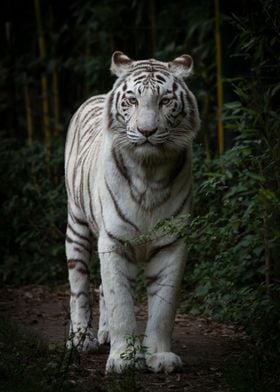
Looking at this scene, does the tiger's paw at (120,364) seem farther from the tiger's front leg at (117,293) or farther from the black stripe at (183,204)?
the black stripe at (183,204)

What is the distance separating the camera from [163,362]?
4.84 meters

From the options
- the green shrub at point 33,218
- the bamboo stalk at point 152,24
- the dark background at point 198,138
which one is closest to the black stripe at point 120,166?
the dark background at point 198,138

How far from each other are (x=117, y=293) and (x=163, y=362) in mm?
440

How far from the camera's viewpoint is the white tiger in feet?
16.0

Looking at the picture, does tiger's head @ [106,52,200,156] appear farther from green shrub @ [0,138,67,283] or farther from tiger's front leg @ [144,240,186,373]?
green shrub @ [0,138,67,283]

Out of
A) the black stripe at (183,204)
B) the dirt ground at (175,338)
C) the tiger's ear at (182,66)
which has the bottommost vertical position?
the dirt ground at (175,338)

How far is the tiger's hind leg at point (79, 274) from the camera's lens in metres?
5.75

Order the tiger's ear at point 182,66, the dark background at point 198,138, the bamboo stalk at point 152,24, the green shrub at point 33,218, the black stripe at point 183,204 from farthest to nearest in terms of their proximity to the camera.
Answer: the bamboo stalk at point 152,24
the green shrub at point 33,218
the tiger's ear at point 182,66
the black stripe at point 183,204
the dark background at point 198,138

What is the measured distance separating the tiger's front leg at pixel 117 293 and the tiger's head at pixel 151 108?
1.84 ft

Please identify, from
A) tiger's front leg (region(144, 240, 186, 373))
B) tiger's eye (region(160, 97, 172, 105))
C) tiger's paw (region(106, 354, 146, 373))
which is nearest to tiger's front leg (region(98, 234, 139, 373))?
tiger's paw (region(106, 354, 146, 373))

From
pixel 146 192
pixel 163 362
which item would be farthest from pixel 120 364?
pixel 146 192

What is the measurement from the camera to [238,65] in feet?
24.3

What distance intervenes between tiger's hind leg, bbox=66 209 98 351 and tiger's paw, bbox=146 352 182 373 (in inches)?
30.2

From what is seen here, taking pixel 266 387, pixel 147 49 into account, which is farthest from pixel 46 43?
pixel 266 387
